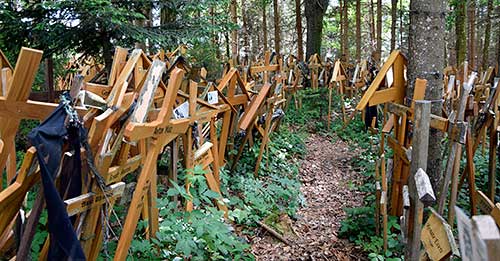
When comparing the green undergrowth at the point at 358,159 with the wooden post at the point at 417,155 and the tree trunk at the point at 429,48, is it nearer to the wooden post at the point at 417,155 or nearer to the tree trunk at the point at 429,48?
the tree trunk at the point at 429,48

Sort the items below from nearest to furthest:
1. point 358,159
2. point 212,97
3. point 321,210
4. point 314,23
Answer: point 212,97 < point 321,210 < point 358,159 < point 314,23

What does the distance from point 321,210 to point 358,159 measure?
9.83ft

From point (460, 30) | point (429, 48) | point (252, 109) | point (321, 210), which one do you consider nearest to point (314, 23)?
point (460, 30)

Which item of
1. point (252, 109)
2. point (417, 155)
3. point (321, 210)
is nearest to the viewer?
point (417, 155)

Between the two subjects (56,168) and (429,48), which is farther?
(429,48)

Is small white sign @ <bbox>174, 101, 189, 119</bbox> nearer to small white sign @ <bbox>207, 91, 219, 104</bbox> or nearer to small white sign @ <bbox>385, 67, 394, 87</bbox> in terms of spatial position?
small white sign @ <bbox>207, 91, 219, 104</bbox>

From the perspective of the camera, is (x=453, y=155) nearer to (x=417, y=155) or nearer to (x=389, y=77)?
(x=417, y=155)

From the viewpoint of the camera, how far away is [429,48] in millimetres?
5496

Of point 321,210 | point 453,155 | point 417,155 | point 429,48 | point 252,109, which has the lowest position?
point 321,210

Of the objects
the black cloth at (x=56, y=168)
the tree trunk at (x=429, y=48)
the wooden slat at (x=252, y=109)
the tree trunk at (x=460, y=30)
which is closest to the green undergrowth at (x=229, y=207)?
the black cloth at (x=56, y=168)

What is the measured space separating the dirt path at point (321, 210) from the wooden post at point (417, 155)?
2166 mm

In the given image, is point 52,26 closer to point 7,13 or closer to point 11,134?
point 7,13

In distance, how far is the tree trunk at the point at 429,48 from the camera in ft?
17.9

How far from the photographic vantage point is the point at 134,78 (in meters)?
4.46
